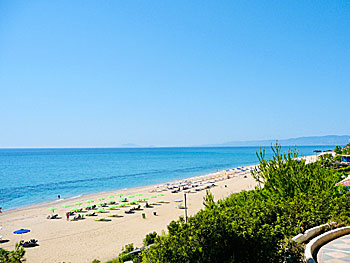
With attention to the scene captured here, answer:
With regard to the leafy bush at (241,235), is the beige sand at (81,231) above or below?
below

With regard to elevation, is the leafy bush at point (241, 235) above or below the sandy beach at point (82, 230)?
above

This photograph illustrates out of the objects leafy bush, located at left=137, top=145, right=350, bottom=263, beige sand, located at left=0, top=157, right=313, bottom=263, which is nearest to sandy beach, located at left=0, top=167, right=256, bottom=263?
beige sand, located at left=0, top=157, right=313, bottom=263

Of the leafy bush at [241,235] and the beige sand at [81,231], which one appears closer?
the leafy bush at [241,235]

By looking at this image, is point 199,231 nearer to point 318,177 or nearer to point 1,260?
point 1,260

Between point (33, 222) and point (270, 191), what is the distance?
20.8 metres

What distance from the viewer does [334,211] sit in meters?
10.1

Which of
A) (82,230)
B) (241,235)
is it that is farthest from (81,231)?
(241,235)

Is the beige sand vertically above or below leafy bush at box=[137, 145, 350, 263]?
below

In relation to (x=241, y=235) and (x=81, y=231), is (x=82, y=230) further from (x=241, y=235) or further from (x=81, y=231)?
(x=241, y=235)

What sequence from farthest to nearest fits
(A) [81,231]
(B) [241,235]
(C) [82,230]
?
1. (C) [82,230]
2. (A) [81,231]
3. (B) [241,235]

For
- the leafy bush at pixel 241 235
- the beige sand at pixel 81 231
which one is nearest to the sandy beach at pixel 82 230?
the beige sand at pixel 81 231

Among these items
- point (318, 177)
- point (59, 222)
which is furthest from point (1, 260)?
point (59, 222)

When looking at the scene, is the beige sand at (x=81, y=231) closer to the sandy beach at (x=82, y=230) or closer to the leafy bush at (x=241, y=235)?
the sandy beach at (x=82, y=230)

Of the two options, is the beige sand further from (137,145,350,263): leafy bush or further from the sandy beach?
(137,145,350,263): leafy bush
